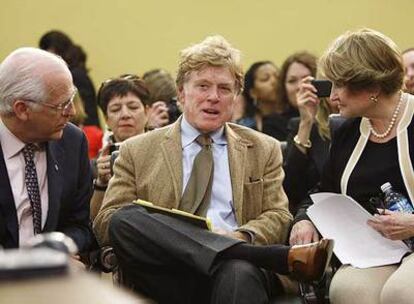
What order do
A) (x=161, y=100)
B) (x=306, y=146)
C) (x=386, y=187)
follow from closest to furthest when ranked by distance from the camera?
(x=386, y=187)
(x=306, y=146)
(x=161, y=100)

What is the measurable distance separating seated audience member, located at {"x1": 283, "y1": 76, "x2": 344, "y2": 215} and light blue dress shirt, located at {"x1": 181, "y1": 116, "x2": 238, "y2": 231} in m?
0.55

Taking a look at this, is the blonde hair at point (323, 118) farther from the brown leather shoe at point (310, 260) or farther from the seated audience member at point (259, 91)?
the seated audience member at point (259, 91)

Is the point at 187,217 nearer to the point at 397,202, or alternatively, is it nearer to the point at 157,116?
the point at 397,202

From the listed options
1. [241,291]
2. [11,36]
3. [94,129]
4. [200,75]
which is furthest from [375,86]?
[11,36]

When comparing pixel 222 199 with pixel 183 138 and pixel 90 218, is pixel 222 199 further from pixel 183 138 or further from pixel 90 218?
pixel 90 218

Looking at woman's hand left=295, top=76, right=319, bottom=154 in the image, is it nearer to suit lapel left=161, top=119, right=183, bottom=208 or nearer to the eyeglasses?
suit lapel left=161, top=119, right=183, bottom=208

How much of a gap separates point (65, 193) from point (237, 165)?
2.02 ft

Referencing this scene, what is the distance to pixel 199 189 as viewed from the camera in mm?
3275

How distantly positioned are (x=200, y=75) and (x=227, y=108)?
0.52 feet

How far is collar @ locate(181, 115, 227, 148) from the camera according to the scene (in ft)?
11.1

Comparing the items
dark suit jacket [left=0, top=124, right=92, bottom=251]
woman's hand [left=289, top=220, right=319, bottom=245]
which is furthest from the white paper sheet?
dark suit jacket [left=0, top=124, right=92, bottom=251]

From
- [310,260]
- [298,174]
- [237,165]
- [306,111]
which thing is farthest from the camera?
[306,111]

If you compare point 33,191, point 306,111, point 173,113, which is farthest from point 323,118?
point 33,191

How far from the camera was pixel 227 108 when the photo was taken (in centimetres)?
341
